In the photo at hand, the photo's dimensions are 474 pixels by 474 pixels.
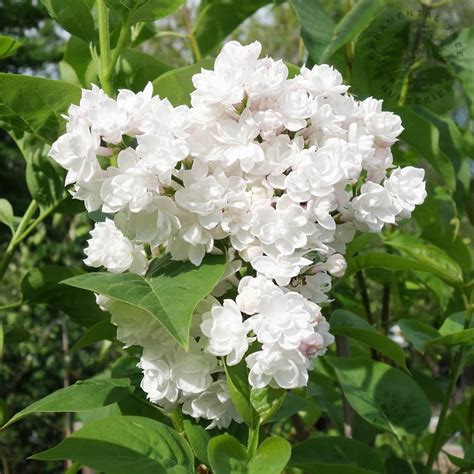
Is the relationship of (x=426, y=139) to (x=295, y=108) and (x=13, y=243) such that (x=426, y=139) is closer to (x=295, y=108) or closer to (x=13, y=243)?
(x=295, y=108)

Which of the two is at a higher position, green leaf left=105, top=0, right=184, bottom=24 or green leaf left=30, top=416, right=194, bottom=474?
green leaf left=105, top=0, right=184, bottom=24

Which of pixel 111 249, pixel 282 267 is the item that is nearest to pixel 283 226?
pixel 282 267

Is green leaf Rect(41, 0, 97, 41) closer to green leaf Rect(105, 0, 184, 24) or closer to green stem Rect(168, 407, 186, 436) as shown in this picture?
green leaf Rect(105, 0, 184, 24)

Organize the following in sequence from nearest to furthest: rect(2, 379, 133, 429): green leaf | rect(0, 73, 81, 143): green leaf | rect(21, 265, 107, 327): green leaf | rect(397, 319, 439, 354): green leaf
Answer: rect(2, 379, 133, 429): green leaf → rect(0, 73, 81, 143): green leaf → rect(397, 319, 439, 354): green leaf → rect(21, 265, 107, 327): green leaf

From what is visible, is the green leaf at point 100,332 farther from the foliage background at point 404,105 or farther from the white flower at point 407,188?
the white flower at point 407,188

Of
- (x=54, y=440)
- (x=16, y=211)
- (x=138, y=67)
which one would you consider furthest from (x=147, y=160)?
(x=16, y=211)

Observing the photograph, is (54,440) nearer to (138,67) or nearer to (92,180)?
(138,67)

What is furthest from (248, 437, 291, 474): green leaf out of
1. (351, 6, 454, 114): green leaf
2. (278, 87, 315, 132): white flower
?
(351, 6, 454, 114): green leaf
